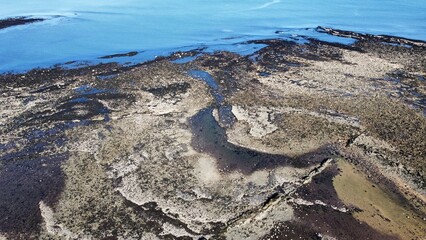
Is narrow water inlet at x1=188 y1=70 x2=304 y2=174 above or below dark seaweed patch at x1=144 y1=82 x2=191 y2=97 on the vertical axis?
below

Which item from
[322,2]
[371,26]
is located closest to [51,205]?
[371,26]

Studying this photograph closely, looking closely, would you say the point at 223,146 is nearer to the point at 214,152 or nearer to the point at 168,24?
the point at 214,152

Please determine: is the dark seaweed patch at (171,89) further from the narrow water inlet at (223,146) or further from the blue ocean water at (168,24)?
the blue ocean water at (168,24)

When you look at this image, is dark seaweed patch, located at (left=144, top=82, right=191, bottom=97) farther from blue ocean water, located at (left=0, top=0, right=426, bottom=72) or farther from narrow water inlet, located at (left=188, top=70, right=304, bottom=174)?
blue ocean water, located at (left=0, top=0, right=426, bottom=72)

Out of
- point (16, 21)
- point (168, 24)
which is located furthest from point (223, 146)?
point (16, 21)

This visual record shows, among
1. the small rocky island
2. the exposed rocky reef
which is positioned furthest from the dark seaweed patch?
the exposed rocky reef
